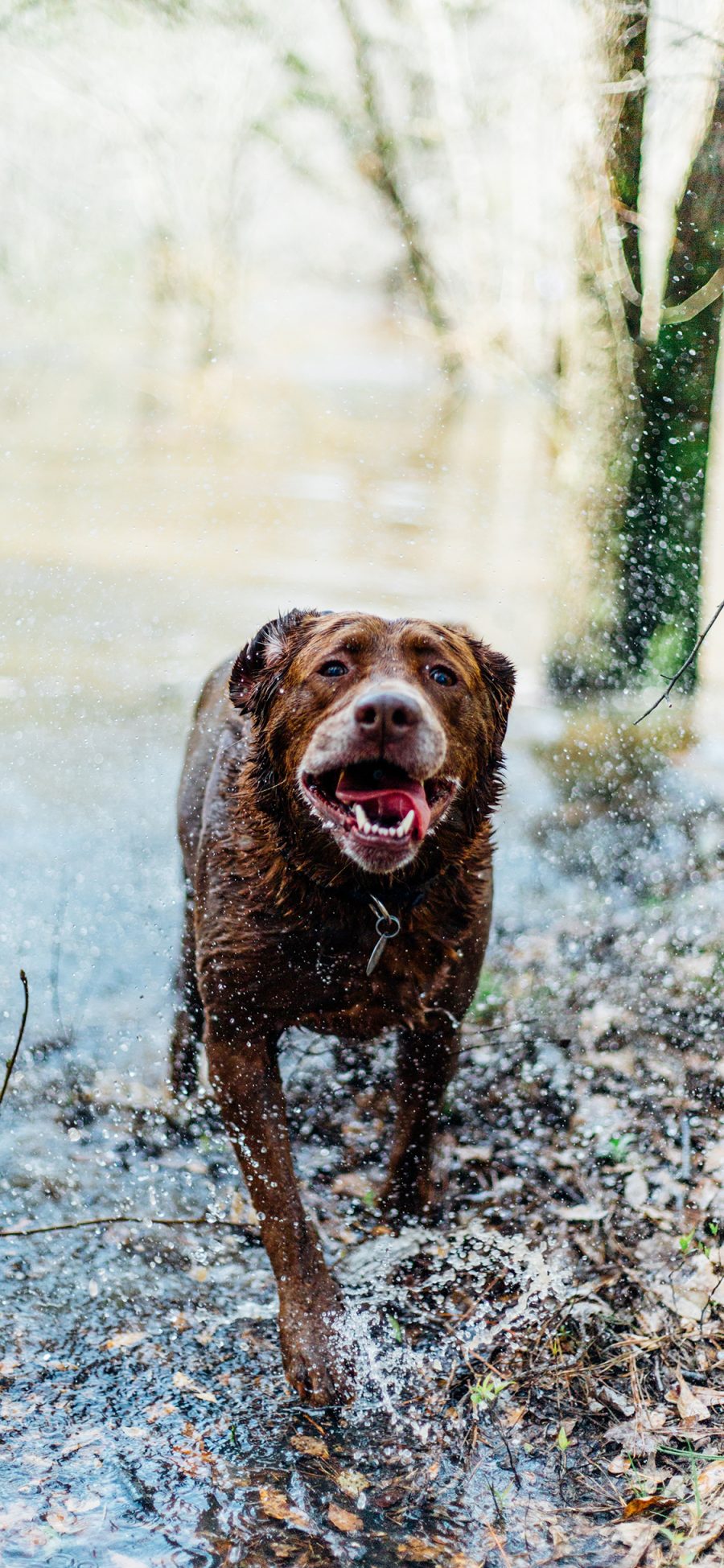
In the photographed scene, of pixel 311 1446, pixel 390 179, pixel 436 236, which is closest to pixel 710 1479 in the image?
pixel 311 1446

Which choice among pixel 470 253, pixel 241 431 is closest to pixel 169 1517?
pixel 470 253

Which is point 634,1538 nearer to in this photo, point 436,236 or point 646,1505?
point 646,1505

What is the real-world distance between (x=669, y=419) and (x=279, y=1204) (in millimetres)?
5886

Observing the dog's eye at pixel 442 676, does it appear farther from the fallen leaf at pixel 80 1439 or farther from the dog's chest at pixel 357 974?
the fallen leaf at pixel 80 1439

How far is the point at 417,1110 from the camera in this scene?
4066 mm

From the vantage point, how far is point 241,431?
55.1ft

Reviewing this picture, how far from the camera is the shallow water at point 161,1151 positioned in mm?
3020

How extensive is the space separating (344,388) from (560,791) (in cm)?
1054

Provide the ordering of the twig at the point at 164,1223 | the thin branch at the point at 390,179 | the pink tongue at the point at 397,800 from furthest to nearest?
the thin branch at the point at 390,179 → the twig at the point at 164,1223 → the pink tongue at the point at 397,800

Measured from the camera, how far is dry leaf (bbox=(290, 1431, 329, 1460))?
3.21 m

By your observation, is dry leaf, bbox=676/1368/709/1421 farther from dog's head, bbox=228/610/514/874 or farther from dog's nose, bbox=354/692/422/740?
dog's nose, bbox=354/692/422/740

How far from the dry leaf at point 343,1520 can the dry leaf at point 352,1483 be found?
0.23ft

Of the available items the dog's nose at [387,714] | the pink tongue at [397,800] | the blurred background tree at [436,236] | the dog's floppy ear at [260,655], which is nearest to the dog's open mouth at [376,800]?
the pink tongue at [397,800]

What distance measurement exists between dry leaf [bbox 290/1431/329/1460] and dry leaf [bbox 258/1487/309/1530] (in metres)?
0.16
